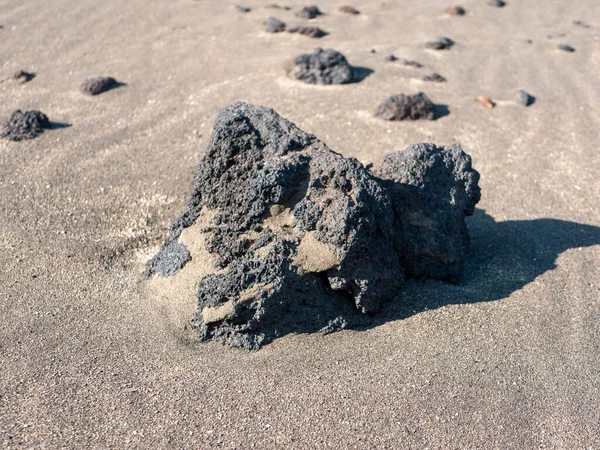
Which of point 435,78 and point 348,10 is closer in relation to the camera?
point 435,78

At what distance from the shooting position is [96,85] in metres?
6.82

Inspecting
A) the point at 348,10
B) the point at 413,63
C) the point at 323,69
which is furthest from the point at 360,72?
the point at 348,10

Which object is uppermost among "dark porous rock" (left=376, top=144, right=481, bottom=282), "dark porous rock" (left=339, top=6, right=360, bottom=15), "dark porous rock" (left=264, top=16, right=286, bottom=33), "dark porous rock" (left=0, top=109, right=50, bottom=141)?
"dark porous rock" (left=376, top=144, right=481, bottom=282)

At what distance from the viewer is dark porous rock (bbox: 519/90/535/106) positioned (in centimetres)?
670

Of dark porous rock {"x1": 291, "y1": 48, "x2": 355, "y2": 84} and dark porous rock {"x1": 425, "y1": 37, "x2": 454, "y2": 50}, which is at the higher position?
dark porous rock {"x1": 291, "y1": 48, "x2": 355, "y2": 84}

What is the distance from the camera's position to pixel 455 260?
3.90 m

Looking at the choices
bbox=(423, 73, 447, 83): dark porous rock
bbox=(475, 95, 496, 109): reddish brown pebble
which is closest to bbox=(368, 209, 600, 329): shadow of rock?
bbox=(475, 95, 496, 109): reddish brown pebble

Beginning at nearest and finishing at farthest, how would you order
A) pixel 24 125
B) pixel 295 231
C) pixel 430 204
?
pixel 295 231 < pixel 430 204 < pixel 24 125

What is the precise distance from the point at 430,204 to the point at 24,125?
4.21 metres

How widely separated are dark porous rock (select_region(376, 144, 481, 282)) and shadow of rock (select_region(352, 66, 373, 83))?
125 inches

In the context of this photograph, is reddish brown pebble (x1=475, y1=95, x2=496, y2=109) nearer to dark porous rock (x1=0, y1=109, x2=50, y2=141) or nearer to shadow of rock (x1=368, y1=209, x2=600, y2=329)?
shadow of rock (x1=368, y1=209, x2=600, y2=329)

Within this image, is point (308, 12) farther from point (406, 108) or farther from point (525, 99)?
point (525, 99)

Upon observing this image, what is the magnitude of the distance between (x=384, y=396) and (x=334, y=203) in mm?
1068

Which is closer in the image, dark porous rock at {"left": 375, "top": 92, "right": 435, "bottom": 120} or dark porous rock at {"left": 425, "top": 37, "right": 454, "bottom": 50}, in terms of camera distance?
dark porous rock at {"left": 375, "top": 92, "right": 435, "bottom": 120}
